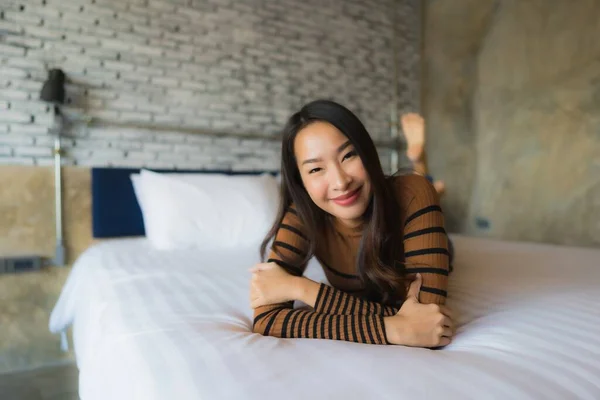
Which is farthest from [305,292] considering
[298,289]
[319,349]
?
[319,349]

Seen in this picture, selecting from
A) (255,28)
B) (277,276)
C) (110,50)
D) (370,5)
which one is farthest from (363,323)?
(370,5)

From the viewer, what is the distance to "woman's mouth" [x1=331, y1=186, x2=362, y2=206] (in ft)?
3.25

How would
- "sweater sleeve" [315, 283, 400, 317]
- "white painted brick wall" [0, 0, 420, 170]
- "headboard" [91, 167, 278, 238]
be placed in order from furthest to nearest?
"headboard" [91, 167, 278, 238] → "white painted brick wall" [0, 0, 420, 170] → "sweater sleeve" [315, 283, 400, 317]

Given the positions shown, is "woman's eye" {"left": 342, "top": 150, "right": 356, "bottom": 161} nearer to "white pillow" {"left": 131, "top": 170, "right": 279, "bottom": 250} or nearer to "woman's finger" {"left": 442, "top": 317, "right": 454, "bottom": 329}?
"woman's finger" {"left": 442, "top": 317, "right": 454, "bottom": 329}

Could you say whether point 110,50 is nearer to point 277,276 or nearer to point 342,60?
point 342,60

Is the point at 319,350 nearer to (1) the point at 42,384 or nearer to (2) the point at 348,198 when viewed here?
(2) the point at 348,198

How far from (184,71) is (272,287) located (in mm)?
2049

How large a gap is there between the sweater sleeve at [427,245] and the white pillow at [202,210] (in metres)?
1.32

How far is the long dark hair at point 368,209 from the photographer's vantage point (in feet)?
3.25

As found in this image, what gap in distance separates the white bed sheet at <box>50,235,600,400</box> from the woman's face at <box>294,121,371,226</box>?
347 millimetres

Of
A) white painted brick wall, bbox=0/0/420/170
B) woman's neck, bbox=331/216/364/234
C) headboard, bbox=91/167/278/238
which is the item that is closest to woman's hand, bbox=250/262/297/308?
woman's neck, bbox=331/216/364/234

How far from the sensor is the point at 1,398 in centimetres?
182

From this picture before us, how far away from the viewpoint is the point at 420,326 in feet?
2.73

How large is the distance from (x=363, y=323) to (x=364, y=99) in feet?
8.93
